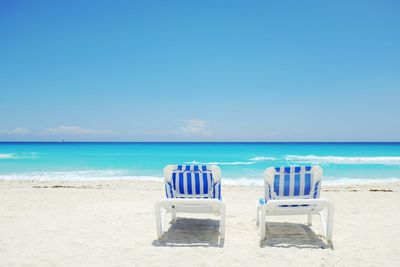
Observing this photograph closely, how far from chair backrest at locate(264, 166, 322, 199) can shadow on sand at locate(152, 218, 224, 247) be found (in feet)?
3.73

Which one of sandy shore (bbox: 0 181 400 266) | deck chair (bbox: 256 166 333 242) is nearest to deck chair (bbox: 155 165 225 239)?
sandy shore (bbox: 0 181 400 266)

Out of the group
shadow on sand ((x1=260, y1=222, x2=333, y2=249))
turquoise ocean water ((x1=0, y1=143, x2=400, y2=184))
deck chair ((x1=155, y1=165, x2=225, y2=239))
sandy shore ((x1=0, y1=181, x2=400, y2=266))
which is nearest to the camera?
sandy shore ((x1=0, y1=181, x2=400, y2=266))

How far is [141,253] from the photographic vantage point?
15.0 ft

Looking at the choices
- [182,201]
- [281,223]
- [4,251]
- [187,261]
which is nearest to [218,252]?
[187,261]

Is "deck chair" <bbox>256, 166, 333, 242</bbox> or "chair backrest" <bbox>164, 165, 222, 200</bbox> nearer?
"deck chair" <bbox>256, 166, 333, 242</bbox>

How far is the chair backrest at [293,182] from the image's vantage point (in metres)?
5.46

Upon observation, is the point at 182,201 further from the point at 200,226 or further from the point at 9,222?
the point at 9,222

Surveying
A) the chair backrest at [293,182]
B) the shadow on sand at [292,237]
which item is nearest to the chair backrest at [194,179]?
the chair backrest at [293,182]

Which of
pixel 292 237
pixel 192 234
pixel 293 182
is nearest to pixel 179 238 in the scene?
pixel 192 234

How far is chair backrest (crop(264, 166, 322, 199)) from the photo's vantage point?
Answer: 546 cm

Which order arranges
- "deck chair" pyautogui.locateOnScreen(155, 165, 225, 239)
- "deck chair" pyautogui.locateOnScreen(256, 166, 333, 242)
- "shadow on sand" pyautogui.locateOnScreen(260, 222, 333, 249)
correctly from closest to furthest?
"shadow on sand" pyautogui.locateOnScreen(260, 222, 333, 249) < "deck chair" pyautogui.locateOnScreen(256, 166, 333, 242) < "deck chair" pyautogui.locateOnScreen(155, 165, 225, 239)

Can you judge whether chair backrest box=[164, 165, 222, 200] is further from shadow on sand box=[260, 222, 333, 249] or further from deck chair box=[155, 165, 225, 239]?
shadow on sand box=[260, 222, 333, 249]

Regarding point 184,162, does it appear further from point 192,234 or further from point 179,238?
point 179,238

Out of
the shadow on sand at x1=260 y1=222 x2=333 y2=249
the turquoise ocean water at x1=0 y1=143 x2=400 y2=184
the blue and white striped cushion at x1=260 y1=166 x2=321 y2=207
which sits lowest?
the turquoise ocean water at x1=0 y1=143 x2=400 y2=184
